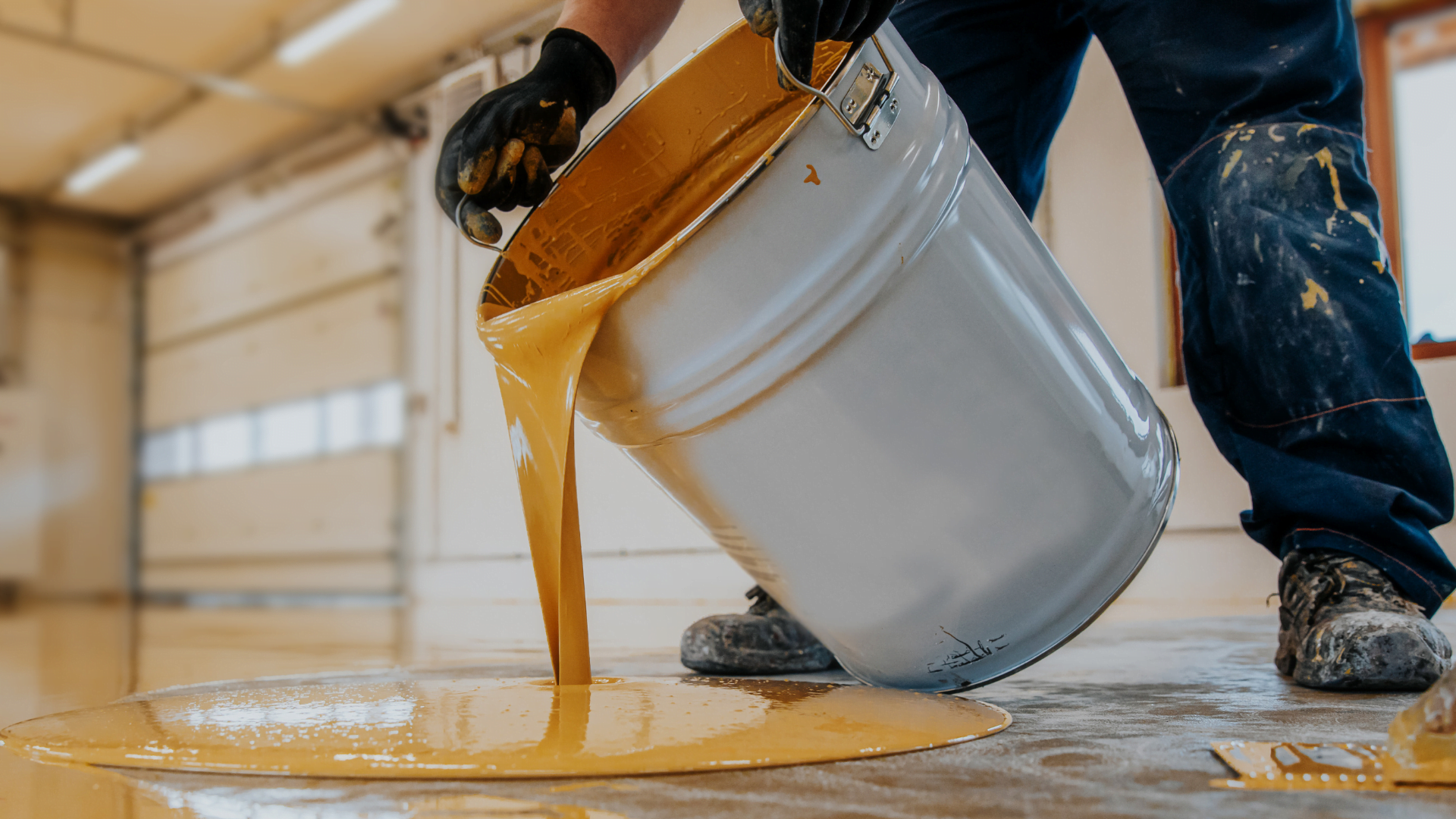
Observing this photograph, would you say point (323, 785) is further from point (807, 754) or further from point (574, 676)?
point (574, 676)

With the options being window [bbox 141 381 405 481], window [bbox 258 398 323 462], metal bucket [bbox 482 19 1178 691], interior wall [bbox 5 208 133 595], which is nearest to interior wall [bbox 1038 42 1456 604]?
metal bucket [bbox 482 19 1178 691]

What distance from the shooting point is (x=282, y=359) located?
625cm

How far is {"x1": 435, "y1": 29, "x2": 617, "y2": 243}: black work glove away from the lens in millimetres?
926

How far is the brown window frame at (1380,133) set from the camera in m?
2.62

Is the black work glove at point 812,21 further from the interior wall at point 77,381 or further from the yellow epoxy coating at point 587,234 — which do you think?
the interior wall at point 77,381

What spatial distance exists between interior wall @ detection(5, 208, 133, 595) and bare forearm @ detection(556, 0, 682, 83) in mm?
7598

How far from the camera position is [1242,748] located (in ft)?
1.88

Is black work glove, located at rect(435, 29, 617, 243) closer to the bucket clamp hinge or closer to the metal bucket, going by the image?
the metal bucket

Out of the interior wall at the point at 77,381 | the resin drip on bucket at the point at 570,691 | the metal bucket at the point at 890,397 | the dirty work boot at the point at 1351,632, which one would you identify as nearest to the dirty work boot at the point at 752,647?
the resin drip on bucket at the point at 570,691

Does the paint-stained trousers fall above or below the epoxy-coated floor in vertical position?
above

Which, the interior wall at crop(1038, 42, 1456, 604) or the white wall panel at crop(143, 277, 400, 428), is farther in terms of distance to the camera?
the white wall panel at crop(143, 277, 400, 428)

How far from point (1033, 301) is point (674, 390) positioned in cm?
29

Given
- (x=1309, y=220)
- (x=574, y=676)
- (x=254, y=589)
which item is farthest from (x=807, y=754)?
(x=254, y=589)

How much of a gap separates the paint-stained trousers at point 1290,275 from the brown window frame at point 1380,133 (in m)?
1.64
